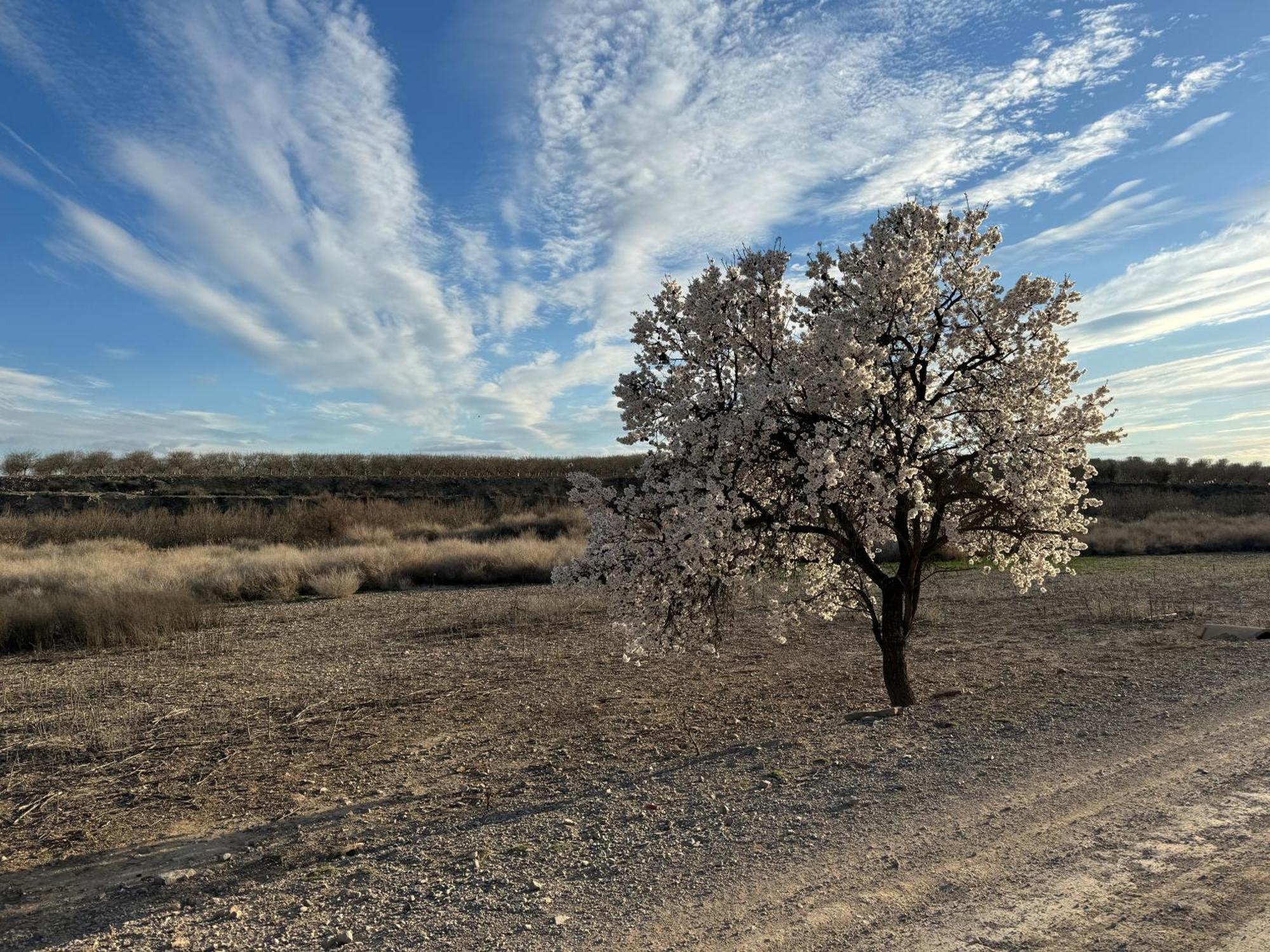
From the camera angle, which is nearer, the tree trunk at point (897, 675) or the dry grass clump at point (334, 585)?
the tree trunk at point (897, 675)

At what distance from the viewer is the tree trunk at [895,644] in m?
9.05

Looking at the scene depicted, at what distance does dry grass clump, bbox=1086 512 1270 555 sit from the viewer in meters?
35.6

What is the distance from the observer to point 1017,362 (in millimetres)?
7688

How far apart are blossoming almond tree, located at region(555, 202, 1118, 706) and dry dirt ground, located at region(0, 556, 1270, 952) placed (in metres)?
1.79

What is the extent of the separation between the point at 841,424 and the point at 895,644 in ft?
10.6

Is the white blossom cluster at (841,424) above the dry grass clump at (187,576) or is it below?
above

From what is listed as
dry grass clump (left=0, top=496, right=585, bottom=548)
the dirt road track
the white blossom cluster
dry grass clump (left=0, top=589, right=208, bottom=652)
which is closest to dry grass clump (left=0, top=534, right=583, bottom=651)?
dry grass clump (left=0, top=589, right=208, bottom=652)

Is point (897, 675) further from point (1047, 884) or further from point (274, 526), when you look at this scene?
point (274, 526)

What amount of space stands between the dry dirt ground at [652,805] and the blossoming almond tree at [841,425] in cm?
179

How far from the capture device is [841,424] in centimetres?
737

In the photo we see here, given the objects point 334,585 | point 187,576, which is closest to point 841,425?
point 334,585

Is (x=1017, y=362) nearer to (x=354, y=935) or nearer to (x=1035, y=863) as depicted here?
(x=1035, y=863)

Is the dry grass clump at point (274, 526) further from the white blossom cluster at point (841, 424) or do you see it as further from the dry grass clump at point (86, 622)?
the white blossom cluster at point (841, 424)

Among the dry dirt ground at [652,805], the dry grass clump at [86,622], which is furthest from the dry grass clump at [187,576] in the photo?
the dry dirt ground at [652,805]
